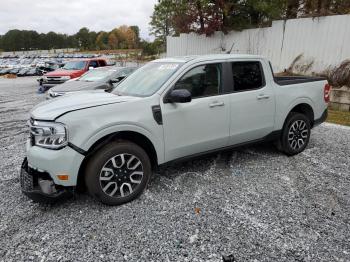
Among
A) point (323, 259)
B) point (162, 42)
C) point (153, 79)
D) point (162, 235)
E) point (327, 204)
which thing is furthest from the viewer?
point (162, 42)

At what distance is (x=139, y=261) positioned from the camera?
2.61m

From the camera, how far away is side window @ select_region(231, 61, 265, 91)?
4320 mm

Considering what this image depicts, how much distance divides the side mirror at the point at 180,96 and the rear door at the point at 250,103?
0.91 meters

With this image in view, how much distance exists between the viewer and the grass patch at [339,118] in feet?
24.7

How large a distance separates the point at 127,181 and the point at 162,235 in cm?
87

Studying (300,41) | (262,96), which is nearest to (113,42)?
(300,41)

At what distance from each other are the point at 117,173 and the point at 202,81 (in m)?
1.73

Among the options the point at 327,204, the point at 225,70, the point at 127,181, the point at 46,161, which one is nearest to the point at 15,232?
the point at 46,161

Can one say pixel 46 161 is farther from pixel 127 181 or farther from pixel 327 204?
pixel 327 204

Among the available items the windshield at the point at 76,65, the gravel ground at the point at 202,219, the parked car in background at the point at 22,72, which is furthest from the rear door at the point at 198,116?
the parked car in background at the point at 22,72

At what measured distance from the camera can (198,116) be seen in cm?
387

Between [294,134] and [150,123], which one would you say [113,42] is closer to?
[294,134]

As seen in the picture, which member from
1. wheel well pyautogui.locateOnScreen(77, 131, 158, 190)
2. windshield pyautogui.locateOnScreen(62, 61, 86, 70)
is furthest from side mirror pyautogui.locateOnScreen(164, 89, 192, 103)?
windshield pyautogui.locateOnScreen(62, 61, 86, 70)

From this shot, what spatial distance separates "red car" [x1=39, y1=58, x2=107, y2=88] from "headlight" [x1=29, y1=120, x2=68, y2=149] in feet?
35.1
